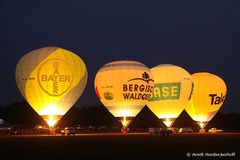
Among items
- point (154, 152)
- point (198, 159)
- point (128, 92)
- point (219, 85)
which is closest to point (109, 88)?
point (128, 92)

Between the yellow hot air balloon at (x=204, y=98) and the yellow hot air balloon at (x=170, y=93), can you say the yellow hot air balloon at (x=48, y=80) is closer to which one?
the yellow hot air balloon at (x=170, y=93)

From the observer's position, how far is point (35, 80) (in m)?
45.6

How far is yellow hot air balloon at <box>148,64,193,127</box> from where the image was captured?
52.8m

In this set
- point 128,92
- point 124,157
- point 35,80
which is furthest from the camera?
point 128,92

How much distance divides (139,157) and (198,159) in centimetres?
271

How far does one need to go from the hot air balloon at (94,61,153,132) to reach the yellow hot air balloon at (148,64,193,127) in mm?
2472

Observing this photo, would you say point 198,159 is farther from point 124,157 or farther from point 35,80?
point 35,80

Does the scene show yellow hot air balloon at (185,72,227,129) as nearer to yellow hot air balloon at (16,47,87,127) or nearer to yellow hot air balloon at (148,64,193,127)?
yellow hot air balloon at (148,64,193,127)

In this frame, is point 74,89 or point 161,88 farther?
point 161,88

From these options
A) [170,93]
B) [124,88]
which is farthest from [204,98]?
[124,88]

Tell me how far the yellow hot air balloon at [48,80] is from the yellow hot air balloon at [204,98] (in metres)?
17.2

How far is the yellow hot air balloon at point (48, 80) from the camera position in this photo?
4556 centimetres

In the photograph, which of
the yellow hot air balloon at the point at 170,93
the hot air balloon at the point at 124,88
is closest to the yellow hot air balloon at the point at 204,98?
the yellow hot air balloon at the point at 170,93

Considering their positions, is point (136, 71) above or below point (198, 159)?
above
